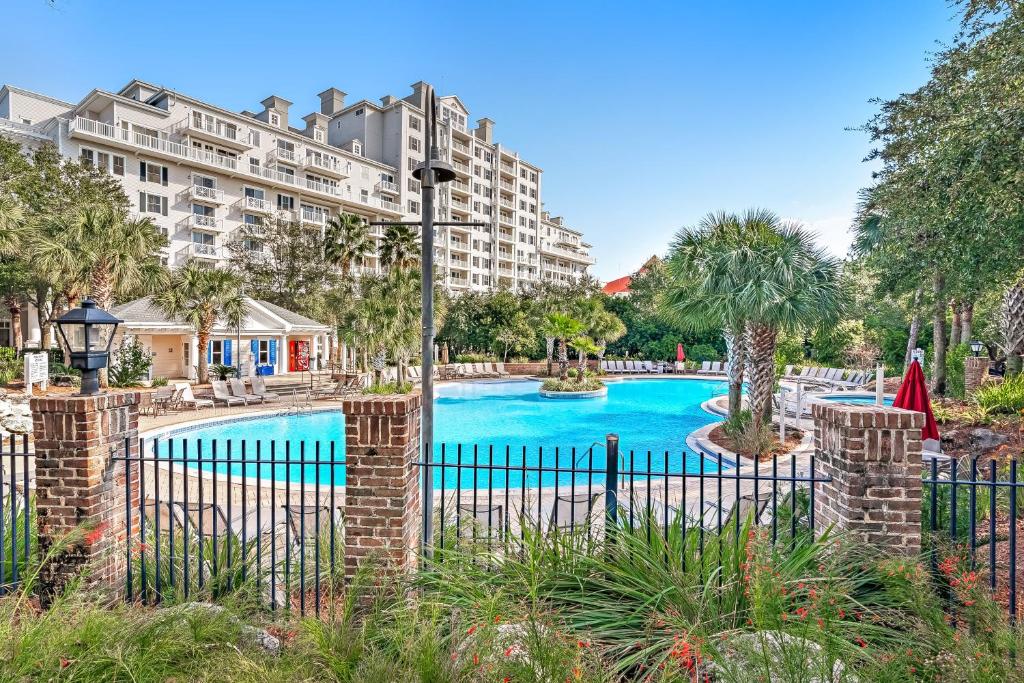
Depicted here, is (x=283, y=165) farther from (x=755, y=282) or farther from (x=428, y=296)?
(x=428, y=296)

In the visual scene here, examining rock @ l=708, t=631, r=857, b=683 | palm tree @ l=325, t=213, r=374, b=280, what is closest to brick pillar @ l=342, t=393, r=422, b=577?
rock @ l=708, t=631, r=857, b=683

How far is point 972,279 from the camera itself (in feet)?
32.6

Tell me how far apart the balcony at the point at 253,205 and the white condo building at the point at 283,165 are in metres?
0.08

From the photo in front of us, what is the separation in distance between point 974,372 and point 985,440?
6669 millimetres

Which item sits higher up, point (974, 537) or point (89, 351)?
point (89, 351)

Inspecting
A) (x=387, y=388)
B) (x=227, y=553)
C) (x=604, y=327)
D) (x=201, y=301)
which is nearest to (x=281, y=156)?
(x=201, y=301)

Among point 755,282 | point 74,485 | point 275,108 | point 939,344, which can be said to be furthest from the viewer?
point 275,108

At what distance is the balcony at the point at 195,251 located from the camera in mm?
36250

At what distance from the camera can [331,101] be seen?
168ft

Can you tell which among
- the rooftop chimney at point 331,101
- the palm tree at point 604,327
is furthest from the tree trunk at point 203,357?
the rooftop chimney at point 331,101

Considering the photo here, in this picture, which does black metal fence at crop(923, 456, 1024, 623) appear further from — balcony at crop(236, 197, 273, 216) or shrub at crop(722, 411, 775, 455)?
balcony at crop(236, 197, 273, 216)

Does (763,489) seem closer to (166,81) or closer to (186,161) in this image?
(186,161)

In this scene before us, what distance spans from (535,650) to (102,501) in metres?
3.48

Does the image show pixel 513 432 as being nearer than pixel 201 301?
Yes
